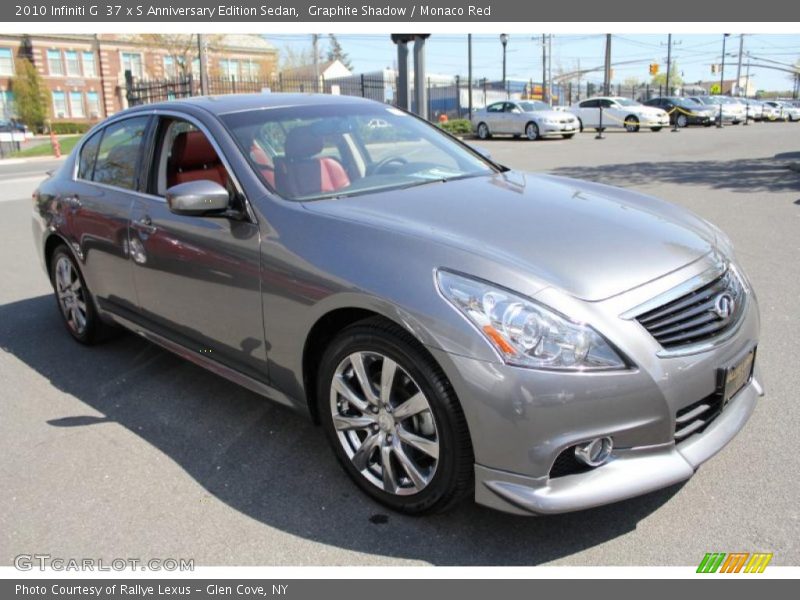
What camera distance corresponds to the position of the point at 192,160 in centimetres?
414

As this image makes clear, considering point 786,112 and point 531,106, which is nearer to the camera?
point 531,106

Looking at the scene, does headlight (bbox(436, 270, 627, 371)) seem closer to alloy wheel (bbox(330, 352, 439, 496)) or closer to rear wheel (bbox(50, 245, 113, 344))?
alloy wheel (bbox(330, 352, 439, 496))

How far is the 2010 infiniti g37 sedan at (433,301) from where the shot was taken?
2.51 metres

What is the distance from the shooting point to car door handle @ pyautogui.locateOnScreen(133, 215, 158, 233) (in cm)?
400

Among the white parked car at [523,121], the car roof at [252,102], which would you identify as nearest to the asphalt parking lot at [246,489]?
the car roof at [252,102]

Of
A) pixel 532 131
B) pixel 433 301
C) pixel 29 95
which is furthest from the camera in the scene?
pixel 29 95

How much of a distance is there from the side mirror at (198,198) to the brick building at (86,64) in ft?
195

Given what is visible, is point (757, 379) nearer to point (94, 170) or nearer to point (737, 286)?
point (737, 286)

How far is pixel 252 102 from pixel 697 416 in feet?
9.54

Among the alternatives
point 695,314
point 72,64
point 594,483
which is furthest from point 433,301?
point 72,64

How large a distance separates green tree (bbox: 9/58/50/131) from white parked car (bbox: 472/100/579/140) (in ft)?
150

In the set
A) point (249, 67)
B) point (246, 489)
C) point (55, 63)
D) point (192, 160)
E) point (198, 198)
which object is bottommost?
point (246, 489)

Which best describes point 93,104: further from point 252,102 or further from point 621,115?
point 252,102

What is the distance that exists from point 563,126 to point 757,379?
2401cm
